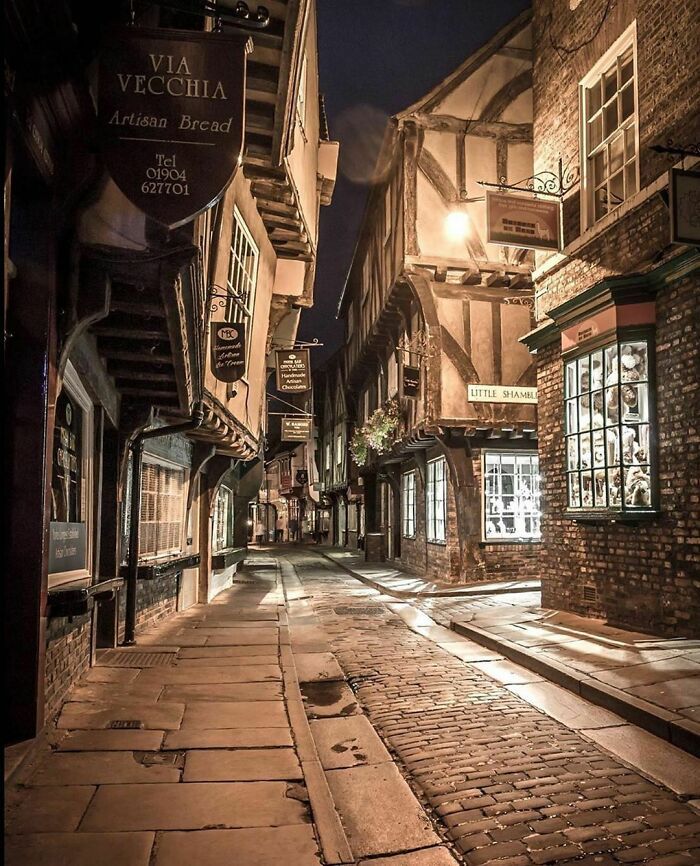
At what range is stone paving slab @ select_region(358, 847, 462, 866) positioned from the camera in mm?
3545

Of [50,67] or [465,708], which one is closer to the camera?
[50,67]

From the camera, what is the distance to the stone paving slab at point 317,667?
7799mm

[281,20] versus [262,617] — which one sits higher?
[281,20]

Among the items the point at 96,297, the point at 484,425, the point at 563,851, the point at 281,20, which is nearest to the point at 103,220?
the point at 96,297

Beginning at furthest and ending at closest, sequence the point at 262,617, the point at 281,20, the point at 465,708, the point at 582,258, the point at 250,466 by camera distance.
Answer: the point at 250,466
the point at 262,617
the point at 582,258
the point at 281,20
the point at 465,708

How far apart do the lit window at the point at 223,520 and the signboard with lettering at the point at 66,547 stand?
9279 millimetres

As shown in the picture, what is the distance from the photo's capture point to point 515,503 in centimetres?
1762

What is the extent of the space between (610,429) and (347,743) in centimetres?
628

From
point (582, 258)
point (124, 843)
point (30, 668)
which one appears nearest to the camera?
point (124, 843)

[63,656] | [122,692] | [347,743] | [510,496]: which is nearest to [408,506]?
[510,496]

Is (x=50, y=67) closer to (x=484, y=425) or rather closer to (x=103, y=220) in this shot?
(x=103, y=220)

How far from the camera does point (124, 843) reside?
3.60 metres

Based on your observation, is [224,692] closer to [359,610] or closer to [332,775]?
[332,775]

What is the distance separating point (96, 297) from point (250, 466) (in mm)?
15471
